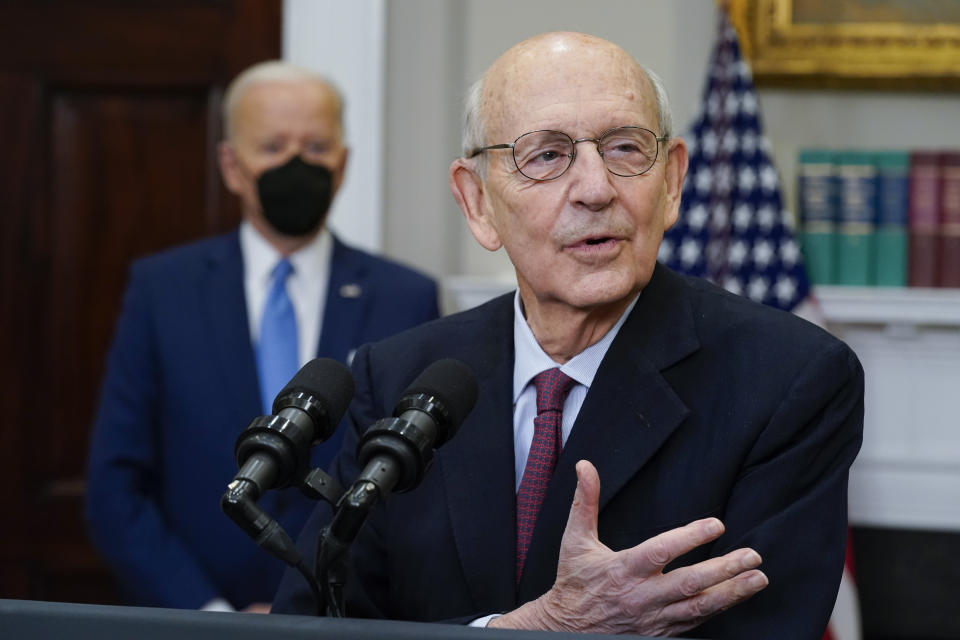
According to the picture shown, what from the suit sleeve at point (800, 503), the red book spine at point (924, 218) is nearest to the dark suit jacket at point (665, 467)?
the suit sleeve at point (800, 503)

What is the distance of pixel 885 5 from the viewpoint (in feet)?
12.3

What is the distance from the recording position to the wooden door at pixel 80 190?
4.04 metres

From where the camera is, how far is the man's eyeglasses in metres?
1.65

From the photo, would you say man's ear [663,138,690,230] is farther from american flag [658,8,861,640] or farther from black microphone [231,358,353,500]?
american flag [658,8,861,640]

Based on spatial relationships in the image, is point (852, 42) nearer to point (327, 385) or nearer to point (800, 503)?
point (800, 503)

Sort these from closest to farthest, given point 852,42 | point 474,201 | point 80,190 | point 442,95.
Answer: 1. point 474,201
2. point 852,42
3. point 442,95
4. point 80,190

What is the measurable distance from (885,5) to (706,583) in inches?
116

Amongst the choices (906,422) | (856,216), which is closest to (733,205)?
(856,216)

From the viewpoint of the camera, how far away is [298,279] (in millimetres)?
2877

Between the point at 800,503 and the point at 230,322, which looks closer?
the point at 800,503

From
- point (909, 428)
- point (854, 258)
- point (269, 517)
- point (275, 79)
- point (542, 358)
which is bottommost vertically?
point (909, 428)

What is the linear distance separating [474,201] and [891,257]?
7.17 ft

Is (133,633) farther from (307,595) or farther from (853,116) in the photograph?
(853,116)

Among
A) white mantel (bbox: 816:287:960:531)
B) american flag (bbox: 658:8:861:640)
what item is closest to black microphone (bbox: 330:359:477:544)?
american flag (bbox: 658:8:861:640)
